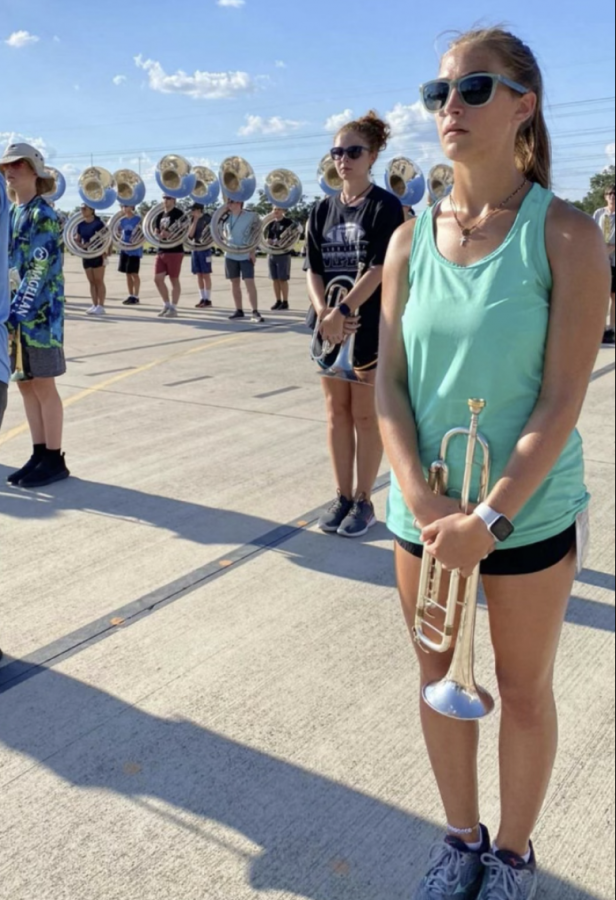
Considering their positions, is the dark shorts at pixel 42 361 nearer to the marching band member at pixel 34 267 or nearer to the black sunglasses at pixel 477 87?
the marching band member at pixel 34 267

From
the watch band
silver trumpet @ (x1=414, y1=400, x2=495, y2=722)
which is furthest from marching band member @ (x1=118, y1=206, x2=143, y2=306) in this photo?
silver trumpet @ (x1=414, y1=400, x2=495, y2=722)

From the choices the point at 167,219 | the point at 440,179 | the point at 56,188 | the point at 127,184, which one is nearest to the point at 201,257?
the point at 167,219

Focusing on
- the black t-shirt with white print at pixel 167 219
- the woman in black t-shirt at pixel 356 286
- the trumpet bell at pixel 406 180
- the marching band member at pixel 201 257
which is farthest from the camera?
the trumpet bell at pixel 406 180

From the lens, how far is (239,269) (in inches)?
489

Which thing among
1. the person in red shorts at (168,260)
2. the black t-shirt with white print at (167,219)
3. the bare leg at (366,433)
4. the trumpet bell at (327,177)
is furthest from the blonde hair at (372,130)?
the trumpet bell at (327,177)

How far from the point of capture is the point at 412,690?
3.03 m

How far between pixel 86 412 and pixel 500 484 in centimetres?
499

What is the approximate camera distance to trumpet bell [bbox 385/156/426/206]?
17484 millimetres

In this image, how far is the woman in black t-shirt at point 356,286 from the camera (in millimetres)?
3982

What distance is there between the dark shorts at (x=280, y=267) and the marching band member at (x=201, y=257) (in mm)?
1028

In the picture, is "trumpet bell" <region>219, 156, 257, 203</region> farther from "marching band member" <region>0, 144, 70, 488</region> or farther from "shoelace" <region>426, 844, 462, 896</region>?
"shoelace" <region>426, 844, 462, 896</region>

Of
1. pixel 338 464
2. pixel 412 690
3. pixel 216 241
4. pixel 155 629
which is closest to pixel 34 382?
pixel 155 629

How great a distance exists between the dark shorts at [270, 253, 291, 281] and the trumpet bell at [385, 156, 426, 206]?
4.42 metres

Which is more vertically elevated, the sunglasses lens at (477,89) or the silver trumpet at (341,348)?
the sunglasses lens at (477,89)
